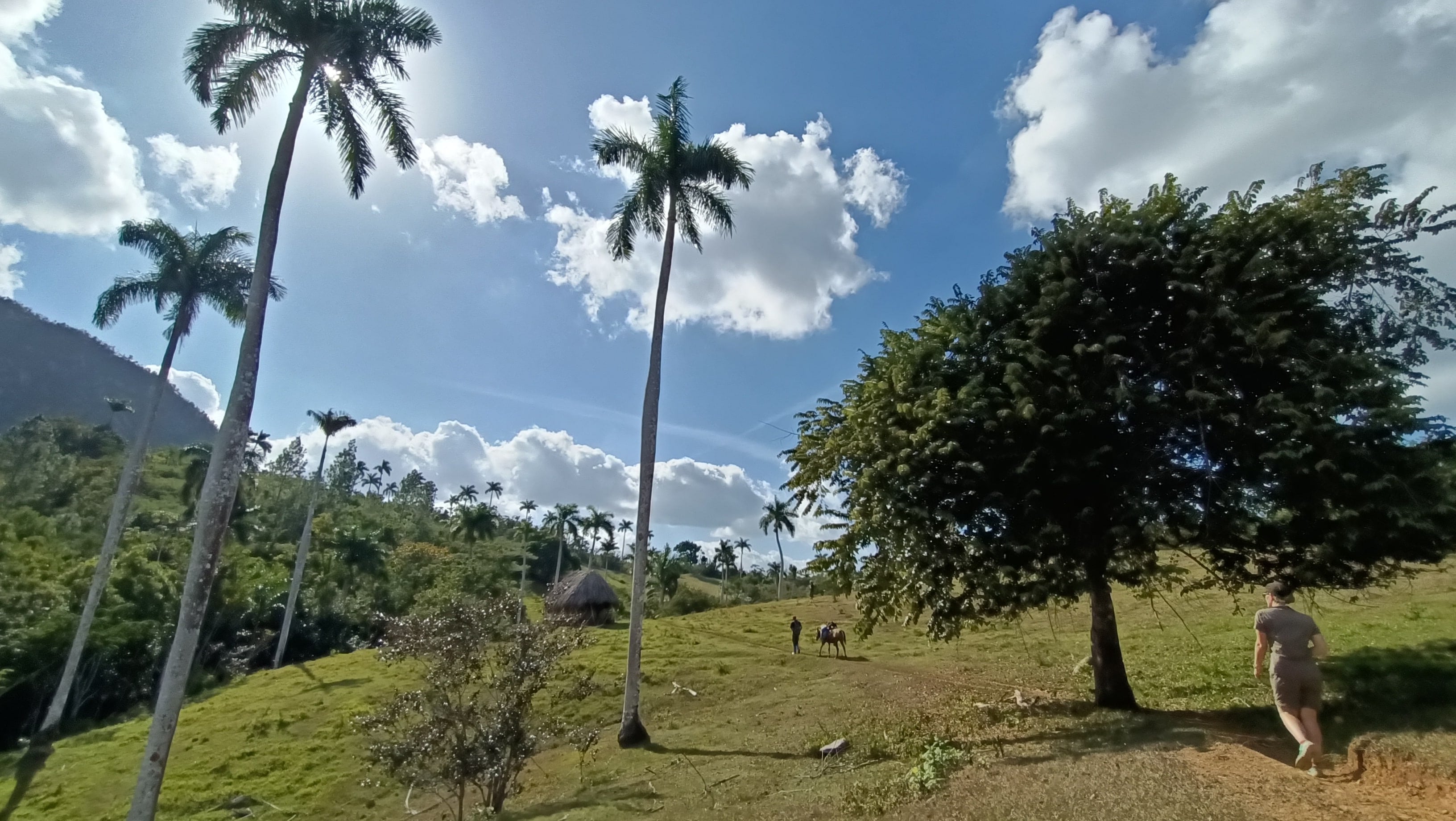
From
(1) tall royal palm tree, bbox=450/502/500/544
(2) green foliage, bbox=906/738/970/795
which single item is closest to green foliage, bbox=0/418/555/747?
(1) tall royal palm tree, bbox=450/502/500/544

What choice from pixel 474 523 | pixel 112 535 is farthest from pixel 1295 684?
pixel 474 523

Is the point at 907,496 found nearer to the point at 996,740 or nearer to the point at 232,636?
the point at 996,740

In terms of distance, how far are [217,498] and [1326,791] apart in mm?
16877

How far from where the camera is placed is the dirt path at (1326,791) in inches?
299

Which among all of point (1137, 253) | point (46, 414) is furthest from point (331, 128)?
point (46, 414)

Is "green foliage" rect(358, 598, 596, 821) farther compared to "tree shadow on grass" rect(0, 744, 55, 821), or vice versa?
"tree shadow on grass" rect(0, 744, 55, 821)

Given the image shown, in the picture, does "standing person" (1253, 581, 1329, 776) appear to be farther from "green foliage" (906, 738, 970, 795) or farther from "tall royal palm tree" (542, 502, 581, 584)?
"tall royal palm tree" (542, 502, 581, 584)

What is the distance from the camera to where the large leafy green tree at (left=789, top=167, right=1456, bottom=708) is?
37.6 feet

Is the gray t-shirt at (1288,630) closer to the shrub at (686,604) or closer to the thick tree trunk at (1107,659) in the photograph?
the thick tree trunk at (1107,659)

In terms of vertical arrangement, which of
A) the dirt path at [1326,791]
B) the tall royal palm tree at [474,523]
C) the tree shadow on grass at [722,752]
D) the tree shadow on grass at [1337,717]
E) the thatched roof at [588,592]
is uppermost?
the tall royal palm tree at [474,523]

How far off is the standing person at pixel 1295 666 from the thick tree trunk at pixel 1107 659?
19.0 feet

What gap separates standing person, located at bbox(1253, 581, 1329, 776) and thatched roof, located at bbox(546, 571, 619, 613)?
44.4 meters

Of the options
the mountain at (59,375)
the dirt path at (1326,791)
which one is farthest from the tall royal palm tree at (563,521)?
the mountain at (59,375)

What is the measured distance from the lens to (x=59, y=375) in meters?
161
